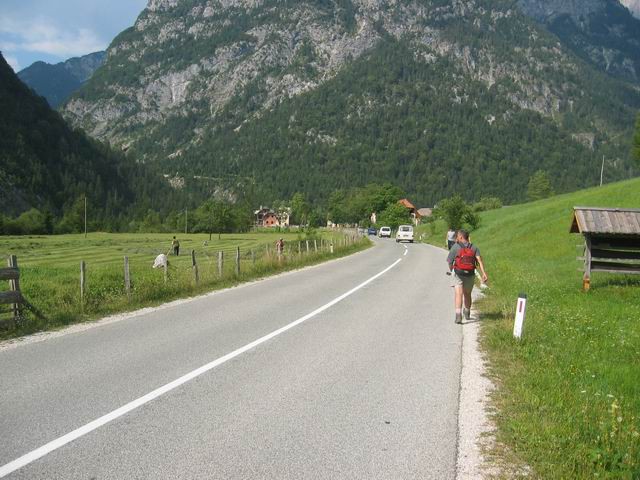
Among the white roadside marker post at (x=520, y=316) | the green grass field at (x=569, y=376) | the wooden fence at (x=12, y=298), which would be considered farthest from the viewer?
the wooden fence at (x=12, y=298)

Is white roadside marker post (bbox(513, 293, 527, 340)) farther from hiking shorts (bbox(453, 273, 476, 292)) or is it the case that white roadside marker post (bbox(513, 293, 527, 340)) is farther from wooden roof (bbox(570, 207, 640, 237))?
wooden roof (bbox(570, 207, 640, 237))

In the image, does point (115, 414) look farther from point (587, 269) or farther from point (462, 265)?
point (587, 269)

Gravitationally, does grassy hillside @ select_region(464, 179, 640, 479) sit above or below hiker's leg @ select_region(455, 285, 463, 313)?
below

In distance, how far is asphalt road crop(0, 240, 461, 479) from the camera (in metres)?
4.18

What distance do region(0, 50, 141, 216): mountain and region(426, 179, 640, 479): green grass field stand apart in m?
130

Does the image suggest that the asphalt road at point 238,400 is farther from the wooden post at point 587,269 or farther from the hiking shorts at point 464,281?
the wooden post at point 587,269

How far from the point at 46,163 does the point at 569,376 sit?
563ft

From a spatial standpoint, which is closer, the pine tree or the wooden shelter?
the wooden shelter

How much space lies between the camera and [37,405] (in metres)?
5.47

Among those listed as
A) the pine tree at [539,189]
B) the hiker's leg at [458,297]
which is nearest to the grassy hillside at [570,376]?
the hiker's leg at [458,297]

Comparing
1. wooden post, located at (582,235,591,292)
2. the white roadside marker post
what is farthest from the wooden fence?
wooden post, located at (582,235,591,292)

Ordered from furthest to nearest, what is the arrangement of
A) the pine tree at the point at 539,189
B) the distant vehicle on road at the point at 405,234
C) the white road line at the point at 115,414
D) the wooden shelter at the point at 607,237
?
1. the pine tree at the point at 539,189
2. the distant vehicle on road at the point at 405,234
3. the wooden shelter at the point at 607,237
4. the white road line at the point at 115,414

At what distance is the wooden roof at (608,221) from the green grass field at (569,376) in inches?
65.7

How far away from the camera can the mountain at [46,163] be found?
132 meters
